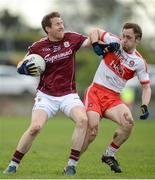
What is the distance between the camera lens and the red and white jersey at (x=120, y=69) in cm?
1245

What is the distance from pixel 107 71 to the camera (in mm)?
12547

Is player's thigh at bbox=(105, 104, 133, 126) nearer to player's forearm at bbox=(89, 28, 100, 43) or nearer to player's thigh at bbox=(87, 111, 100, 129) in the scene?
player's thigh at bbox=(87, 111, 100, 129)

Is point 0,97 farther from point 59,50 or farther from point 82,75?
point 59,50

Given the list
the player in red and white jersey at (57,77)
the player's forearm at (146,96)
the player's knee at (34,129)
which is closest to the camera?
the player's knee at (34,129)

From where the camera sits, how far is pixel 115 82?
12.5 meters

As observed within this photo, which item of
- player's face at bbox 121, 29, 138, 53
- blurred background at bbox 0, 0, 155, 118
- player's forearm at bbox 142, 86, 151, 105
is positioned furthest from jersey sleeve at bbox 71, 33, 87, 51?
blurred background at bbox 0, 0, 155, 118

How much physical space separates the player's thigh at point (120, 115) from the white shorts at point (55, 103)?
57 centimetres

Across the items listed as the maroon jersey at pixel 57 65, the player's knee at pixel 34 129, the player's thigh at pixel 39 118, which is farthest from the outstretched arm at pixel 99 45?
the player's knee at pixel 34 129

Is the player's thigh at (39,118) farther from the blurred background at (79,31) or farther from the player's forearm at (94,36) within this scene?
the blurred background at (79,31)

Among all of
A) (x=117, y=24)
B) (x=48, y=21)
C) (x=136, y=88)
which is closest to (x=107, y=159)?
(x=48, y=21)

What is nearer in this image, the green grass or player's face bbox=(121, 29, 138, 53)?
the green grass

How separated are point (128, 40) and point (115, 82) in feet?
2.31

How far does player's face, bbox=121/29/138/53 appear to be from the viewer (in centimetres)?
1221

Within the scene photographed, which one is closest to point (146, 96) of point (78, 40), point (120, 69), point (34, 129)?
point (120, 69)
